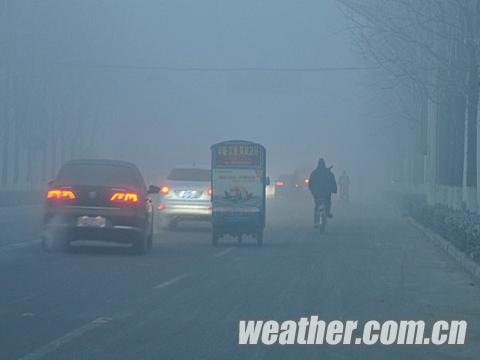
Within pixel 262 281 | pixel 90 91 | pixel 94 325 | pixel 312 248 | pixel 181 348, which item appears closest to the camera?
pixel 181 348

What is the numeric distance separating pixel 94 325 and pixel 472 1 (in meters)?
20.1

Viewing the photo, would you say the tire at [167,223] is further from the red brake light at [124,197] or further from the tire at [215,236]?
the red brake light at [124,197]

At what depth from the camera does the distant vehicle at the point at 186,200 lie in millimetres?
30297

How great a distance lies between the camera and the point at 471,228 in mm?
21953

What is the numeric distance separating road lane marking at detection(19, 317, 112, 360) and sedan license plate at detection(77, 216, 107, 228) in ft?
28.2

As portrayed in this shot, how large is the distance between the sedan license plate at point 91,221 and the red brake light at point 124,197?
440mm

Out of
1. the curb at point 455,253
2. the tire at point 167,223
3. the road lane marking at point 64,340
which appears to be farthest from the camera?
the tire at point 167,223

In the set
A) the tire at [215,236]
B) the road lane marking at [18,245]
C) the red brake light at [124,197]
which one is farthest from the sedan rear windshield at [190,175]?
the red brake light at [124,197]

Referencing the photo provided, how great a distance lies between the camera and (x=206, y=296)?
48.8ft

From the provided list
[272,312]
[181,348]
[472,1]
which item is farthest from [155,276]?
[472,1]

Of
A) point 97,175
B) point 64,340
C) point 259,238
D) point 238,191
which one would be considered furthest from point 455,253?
point 64,340

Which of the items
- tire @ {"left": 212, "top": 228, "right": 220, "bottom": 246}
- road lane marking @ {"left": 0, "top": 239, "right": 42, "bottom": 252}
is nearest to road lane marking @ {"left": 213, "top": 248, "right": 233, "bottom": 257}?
tire @ {"left": 212, "top": 228, "right": 220, "bottom": 246}

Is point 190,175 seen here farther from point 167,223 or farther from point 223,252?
point 223,252

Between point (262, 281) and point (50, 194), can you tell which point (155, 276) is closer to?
point (262, 281)
